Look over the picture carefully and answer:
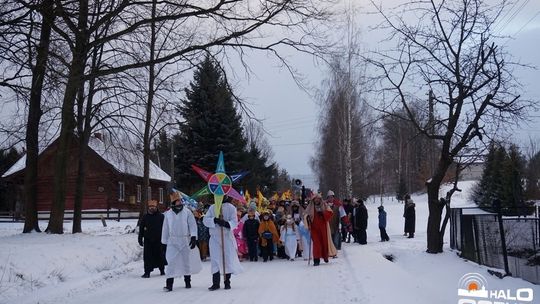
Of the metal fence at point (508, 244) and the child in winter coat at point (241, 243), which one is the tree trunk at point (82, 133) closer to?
the child in winter coat at point (241, 243)

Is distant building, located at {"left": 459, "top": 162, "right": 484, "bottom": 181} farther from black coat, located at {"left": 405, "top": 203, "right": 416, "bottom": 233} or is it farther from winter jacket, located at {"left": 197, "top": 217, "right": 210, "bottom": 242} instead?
winter jacket, located at {"left": 197, "top": 217, "right": 210, "bottom": 242}

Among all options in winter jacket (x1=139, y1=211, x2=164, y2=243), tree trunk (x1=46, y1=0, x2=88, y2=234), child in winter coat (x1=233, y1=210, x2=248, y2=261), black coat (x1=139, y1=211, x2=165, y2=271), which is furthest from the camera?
child in winter coat (x1=233, y1=210, x2=248, y2=261)

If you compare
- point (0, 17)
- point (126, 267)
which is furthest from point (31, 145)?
point (0, 17)

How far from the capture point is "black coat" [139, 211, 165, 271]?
Answer: 15.1 meters

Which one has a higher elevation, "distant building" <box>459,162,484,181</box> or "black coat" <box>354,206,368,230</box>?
"distant building" <box>459,162,484,181</box>

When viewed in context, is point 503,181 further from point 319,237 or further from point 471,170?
point 319,237

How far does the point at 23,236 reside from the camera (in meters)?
20.4

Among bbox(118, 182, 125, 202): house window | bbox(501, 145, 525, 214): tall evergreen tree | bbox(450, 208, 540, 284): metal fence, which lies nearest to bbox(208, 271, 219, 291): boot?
bbox(450, 208, 540, 284): metal fence

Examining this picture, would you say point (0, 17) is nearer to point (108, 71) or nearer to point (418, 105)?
point (108, 71)

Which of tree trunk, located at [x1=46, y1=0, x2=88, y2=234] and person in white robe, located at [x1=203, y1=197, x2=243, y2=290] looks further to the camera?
tree trunk, located at [x1=46, y1=0, x2=88, y2=234]

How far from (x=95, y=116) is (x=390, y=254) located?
12489mm

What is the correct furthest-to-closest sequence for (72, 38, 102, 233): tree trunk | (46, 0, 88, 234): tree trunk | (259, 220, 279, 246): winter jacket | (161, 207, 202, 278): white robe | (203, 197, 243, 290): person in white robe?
A: 1. (72, 38, 102, 233): tree trunk
2. (259, 220, 279, 246): winter jacket
3. (46, 0, 88, 234): tree trunk
4. (161, 207, 202, 278): white robe
5. (203, 197, 243, 290): person in white robe

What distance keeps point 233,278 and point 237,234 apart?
219 inches

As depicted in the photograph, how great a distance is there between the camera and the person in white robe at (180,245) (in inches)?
483
